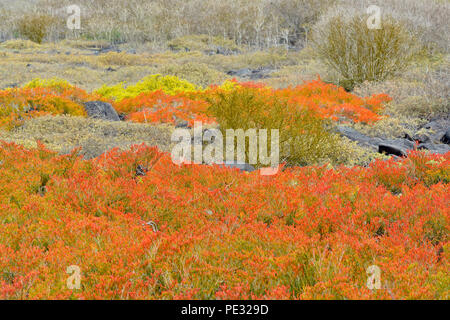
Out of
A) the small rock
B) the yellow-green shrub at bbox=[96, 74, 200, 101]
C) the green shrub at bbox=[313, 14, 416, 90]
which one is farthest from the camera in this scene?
the green shrub at bbox=[313, 14, 416, 90]

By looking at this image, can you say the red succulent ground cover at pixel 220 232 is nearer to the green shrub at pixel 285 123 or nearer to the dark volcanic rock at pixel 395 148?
the green shrub at pixel 285 123

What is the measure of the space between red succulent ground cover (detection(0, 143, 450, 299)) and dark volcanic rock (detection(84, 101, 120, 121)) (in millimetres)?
5073

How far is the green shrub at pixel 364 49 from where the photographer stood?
13.2 meters

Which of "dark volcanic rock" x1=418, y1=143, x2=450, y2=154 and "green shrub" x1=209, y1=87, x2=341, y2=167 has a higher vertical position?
"green shrub" x1=209, y1=87, x2=341, y2=167

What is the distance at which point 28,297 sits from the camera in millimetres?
2514

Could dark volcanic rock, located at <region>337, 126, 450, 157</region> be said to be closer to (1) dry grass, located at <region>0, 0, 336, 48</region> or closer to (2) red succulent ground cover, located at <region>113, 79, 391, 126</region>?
(2) red succulent ground cover, located at <region>113, 79, 391, 126</region>

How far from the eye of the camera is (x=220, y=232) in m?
3.36

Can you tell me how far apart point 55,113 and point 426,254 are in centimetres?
918

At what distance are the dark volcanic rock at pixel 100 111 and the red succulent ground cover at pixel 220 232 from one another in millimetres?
5073

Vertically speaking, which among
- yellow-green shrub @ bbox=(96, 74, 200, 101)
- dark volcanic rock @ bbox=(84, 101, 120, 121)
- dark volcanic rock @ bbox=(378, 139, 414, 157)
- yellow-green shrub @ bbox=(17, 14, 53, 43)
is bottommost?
dark volcanic rock @ bbox=(378, 139, 414, 157)

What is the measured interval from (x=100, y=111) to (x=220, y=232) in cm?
784

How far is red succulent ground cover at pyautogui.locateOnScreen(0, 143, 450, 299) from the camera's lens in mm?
2621

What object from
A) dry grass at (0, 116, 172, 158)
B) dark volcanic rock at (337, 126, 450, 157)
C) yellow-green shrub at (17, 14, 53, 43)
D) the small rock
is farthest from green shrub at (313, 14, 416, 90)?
yellow-green shrub at (17, 14, 53, 43)

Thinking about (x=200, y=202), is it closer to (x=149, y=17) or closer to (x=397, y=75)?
(x=397, y=75)
